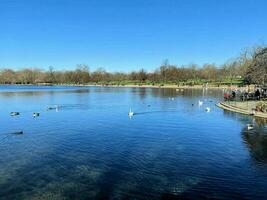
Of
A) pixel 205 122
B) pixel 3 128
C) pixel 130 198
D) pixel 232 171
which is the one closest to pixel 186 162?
pixel 232 171

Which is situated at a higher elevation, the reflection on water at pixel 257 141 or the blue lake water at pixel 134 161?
the reflection on water at pixel 257 141

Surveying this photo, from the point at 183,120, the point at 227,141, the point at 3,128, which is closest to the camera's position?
the point at 227,141

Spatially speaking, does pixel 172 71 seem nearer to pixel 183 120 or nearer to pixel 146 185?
pixel 183 120

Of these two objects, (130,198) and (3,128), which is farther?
(3,128)

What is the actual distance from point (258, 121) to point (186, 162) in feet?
71.3

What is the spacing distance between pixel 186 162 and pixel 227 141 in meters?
8.33

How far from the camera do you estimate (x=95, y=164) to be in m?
21.7

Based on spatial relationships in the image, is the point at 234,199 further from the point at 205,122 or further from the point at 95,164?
the point at 205,122

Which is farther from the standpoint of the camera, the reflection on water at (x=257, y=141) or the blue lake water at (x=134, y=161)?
the reflection on water at (x=257, y=141)

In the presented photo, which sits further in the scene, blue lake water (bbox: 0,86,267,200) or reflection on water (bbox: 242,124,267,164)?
reflection on water (bbox: 242,124,267,164)

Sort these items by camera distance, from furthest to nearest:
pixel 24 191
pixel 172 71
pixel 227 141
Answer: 1. pixel 172 71
2. pixel 227 141
3. pixel 24 191

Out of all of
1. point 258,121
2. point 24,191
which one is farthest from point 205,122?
point 24,191

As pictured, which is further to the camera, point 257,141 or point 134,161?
point 257,141

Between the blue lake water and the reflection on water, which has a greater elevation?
the reflection on water
